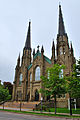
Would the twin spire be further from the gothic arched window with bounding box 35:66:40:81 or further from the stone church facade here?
the gothic arched window with bounding box 35:66:40:81

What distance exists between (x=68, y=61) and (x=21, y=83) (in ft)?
70.2

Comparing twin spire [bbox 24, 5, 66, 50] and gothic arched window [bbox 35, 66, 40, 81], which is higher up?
twin spire [bbox 24, 5, 66, 50]

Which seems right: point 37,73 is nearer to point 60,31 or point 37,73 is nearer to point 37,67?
point 37,67

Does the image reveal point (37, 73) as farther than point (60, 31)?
No

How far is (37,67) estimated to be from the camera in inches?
1740

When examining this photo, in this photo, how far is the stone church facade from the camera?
38.5 meters

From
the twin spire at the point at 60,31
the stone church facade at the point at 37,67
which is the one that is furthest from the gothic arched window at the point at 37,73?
the twin spire at the point at 60,31

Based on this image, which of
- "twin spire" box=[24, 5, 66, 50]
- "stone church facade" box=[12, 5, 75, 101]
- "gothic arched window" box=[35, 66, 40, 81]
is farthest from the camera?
"twin spire" box=[24, 5, 66, 50]

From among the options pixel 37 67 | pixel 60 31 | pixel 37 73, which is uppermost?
pixel 60 31

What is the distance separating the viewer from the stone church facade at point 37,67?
38.5 metres

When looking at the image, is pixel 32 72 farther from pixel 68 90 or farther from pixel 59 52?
pixel 68 90

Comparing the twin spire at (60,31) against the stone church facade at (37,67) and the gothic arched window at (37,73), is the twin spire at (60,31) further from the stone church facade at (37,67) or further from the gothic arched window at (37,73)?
the gothic arched window at (37,73)

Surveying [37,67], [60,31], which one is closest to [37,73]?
[37,67]

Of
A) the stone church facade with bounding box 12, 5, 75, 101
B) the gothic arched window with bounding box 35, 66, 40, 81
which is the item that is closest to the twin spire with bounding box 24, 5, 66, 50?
the stone church facade with bounding box 12, 5, 75, 101
